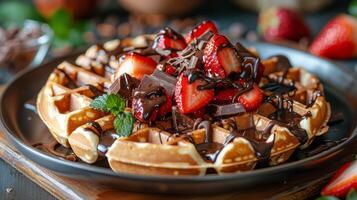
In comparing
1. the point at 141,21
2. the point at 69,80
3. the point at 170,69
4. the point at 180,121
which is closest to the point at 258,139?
the point at 180,121

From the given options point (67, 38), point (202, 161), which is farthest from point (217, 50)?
point (67, 38)

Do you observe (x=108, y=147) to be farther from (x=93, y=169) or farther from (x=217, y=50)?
(x=217, y=50)

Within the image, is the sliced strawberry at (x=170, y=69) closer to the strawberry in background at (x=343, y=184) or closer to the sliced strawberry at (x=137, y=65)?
the sliced strawberry at (x=137, y=65)

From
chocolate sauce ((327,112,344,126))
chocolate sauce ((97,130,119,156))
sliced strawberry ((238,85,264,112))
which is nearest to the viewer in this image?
chocolate sauce ((97,130,119,156))

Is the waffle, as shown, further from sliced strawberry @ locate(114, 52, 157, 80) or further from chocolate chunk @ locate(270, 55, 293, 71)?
chocolate chunk @ locate(270, 55, 293, 71)

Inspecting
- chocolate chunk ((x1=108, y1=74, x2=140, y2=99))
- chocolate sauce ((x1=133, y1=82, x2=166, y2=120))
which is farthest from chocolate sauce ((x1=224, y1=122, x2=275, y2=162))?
chocolate chunk ((x1=108, y1=74, x2=140, y2=99))

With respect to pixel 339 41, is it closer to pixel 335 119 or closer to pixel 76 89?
pixel 335 119
